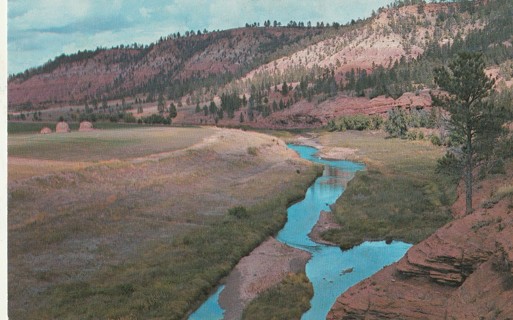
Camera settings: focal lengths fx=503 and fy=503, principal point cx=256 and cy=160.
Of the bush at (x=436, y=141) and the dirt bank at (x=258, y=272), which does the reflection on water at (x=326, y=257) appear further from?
the bush at (x=436, y=141)

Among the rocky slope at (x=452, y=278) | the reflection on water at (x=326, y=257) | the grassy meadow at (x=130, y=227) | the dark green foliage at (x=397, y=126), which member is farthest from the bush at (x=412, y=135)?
the rocky slope at (x=452, y=278)

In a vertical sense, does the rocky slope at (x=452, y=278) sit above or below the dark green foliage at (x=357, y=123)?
below

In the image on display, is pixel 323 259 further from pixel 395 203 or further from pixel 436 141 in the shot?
pixel 436 141

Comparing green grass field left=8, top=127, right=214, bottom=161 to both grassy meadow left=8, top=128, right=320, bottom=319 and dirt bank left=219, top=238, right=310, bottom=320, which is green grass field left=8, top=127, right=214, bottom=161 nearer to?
grassy meadow left=8, top=128, right=320, bottom=319

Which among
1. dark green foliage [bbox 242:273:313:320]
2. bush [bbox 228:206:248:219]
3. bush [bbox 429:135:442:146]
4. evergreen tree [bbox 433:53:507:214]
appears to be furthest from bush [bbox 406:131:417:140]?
dark green foliage [bbox 242:273:313:320]

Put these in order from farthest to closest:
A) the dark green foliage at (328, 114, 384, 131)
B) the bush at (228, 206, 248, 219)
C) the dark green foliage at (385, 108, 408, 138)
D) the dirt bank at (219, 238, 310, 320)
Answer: the dark green foliage at (328, 114, 384, 131)
the dark green foliage at (385, 108, 408, 138)
the bush at (228, 206, 248, 219)
the dirt bank at (219, 238, 310, 320)

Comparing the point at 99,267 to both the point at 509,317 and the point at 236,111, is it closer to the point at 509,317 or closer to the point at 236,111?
the point at 509,317

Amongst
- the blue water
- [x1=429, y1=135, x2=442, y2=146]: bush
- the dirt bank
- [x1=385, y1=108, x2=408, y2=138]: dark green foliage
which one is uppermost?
[x1=385, y1=108, x2=408, y2=138]: dark green foliage
